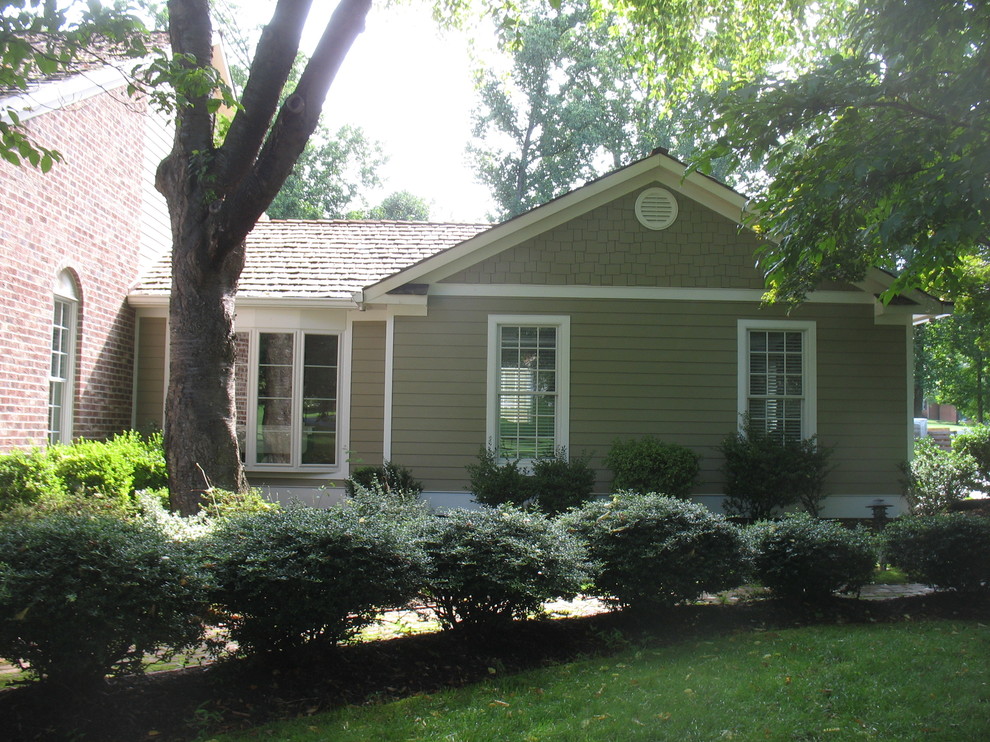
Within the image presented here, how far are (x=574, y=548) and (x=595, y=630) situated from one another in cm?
82

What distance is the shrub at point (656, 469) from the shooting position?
33.5ft

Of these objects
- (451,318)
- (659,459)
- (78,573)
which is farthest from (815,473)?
(78,573)

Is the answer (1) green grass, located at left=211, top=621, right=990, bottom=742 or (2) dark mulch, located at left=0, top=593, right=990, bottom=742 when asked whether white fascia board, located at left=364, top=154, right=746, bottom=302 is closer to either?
(2) dark mulch, located at left=0, top=593, right=990, bottom=742

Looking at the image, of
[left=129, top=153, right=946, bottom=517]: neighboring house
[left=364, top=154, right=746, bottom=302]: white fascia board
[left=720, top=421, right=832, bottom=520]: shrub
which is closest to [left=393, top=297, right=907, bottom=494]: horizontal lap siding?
[left=129, top=153, right=946, bottom=517]: neighboring house

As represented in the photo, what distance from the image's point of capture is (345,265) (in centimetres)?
1293

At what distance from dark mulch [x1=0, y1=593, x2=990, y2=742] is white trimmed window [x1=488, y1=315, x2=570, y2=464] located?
170 inches

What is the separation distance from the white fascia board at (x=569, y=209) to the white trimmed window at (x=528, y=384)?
0.95 m

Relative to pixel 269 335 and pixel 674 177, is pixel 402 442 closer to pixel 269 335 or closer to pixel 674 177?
pixel 269 335

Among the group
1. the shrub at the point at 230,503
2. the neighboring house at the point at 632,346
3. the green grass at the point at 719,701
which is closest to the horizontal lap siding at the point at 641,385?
the neighboring house at the point at 632,346

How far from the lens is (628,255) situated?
11141 millimetres

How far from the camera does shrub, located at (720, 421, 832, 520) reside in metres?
10.4

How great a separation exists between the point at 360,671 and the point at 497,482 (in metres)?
4.95

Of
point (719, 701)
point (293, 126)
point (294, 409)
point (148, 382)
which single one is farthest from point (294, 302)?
point (719, 701)

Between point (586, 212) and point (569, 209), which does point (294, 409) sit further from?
point (586, 212)
